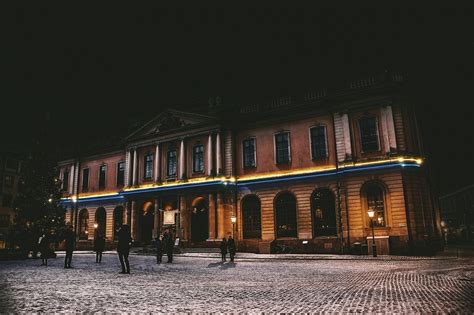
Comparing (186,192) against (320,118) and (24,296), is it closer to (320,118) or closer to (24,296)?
(320,118)

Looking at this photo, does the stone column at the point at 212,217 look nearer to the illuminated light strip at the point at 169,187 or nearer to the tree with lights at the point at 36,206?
the illuminated light strip at the point at 169,187

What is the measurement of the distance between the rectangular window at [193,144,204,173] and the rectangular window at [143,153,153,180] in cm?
541

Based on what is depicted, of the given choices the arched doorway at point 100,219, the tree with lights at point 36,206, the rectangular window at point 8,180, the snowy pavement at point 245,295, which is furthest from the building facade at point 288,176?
the rectangular window at point 8,180

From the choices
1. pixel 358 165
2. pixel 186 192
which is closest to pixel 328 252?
pixel 358 165

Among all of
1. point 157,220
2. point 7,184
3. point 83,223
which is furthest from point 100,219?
point 7,184

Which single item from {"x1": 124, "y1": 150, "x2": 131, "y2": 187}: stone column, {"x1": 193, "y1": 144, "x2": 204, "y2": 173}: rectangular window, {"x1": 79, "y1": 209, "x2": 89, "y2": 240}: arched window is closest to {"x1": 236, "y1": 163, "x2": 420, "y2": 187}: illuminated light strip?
{"x1": 193, "y1": 144, "x2": 204, "y2": 173}: rectangular window

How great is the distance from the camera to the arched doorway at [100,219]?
1574 inches

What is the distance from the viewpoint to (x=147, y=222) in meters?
36.1

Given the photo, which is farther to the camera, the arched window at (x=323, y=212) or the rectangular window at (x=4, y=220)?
the rectangular window at (x=4, y=220)

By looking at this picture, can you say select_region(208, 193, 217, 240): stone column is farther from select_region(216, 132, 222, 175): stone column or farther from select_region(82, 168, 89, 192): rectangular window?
select_region(82, 168, 89, 192): rectangular window

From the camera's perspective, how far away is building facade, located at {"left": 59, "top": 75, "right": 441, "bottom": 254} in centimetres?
2508

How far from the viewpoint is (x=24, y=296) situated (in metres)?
8.15

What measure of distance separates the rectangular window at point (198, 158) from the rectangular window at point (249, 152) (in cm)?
430

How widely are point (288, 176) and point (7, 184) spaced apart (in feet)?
174
